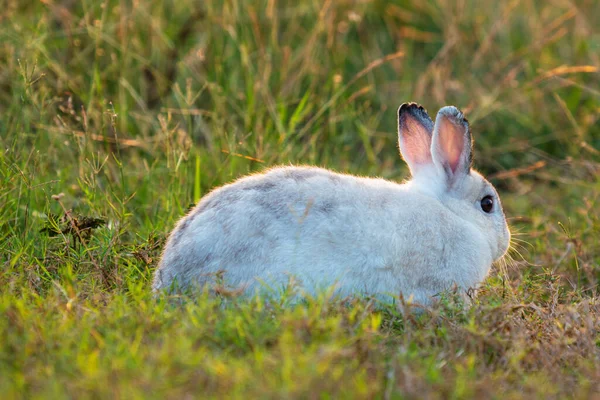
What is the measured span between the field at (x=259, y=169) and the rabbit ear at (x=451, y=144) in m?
0.57

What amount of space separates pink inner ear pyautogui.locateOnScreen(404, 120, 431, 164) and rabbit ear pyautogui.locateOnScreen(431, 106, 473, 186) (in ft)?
0.52

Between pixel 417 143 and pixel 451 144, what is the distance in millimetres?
269

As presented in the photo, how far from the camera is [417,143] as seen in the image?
4758mm

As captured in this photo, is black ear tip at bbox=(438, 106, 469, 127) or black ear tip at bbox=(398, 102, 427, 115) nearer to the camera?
black ear tip at bbox=(438, 106, 469, 127)

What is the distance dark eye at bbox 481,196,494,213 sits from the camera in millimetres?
4703

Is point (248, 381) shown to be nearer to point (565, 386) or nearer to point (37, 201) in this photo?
point (565, 386)

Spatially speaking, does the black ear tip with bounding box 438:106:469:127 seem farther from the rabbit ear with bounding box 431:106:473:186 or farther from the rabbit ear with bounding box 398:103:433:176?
the rabbit ear with bounding box 398:103:433:176

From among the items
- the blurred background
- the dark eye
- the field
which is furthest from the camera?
the blurred background

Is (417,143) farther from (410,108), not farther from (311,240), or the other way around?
(311,240)

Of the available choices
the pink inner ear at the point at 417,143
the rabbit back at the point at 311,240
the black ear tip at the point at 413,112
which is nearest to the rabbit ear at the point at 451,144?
the pink inner ear at the point at 417,143

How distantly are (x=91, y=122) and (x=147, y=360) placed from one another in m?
3.05

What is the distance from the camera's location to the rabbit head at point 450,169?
4484 millimetres

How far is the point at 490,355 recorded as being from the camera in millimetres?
3291

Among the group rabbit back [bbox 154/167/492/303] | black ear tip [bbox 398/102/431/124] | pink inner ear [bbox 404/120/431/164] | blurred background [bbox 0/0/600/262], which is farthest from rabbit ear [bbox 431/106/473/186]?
blurred background [bbox 0/0/600/262]
